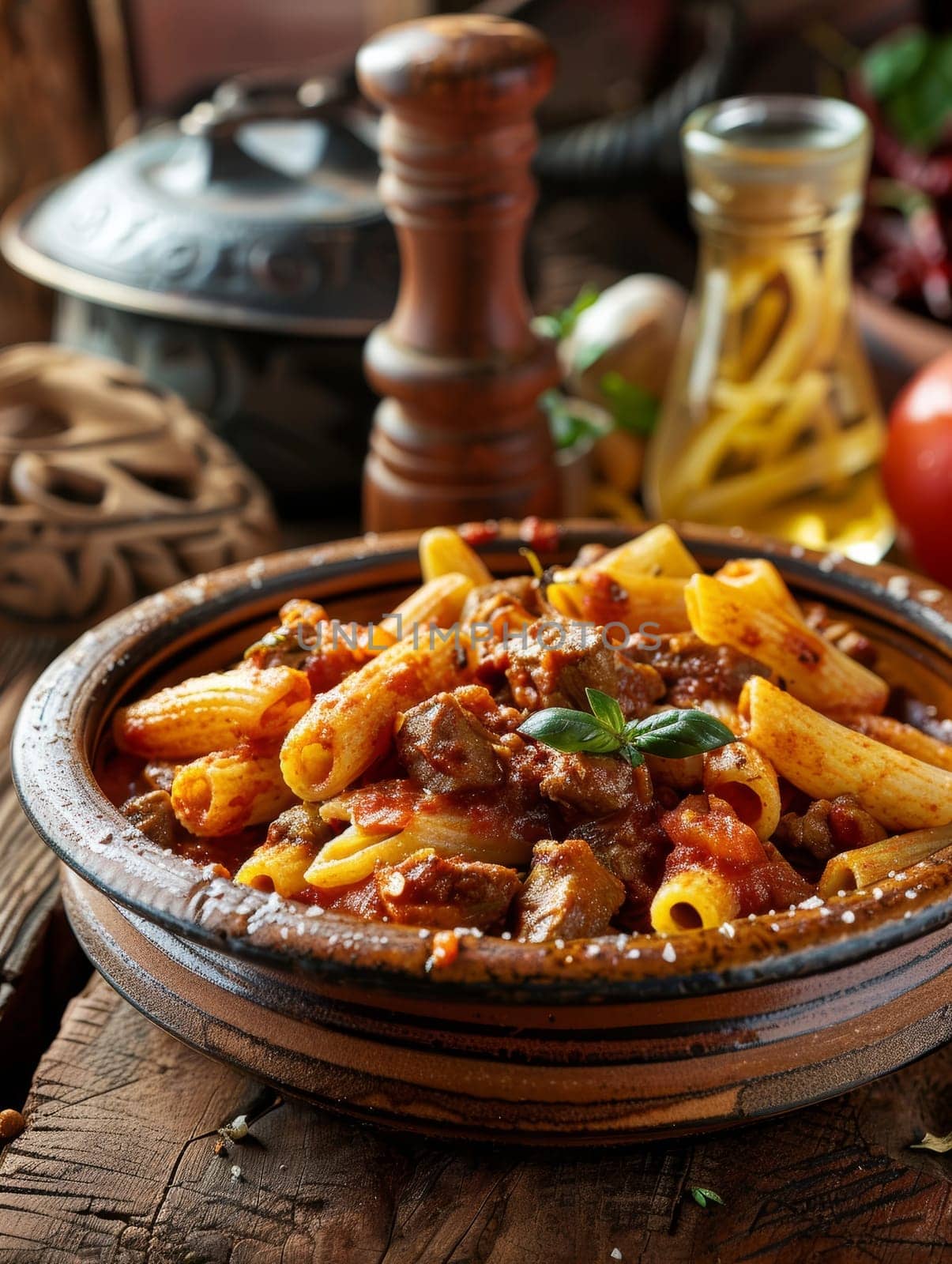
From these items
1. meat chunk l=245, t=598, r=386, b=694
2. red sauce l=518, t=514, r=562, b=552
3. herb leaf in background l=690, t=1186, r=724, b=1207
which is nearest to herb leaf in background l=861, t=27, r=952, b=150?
red sauce l=518, t=514, r=562, b=552

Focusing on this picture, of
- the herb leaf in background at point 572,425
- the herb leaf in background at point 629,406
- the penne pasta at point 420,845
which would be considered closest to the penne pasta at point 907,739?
the penne pasta at point 420,845

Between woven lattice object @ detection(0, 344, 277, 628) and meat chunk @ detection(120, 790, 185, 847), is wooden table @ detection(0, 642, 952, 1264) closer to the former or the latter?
meat chunk @ detection(120, 790, 185, 847)

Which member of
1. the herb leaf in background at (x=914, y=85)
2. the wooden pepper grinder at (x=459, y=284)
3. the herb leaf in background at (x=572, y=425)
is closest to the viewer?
the wooden pepper grinder at (x=459, y=284)

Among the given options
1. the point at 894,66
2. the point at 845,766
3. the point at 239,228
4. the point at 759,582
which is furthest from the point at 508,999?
the point at 894,66

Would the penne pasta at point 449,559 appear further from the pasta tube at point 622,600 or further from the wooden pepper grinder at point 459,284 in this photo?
the wooden pepper grinder at point 459,284

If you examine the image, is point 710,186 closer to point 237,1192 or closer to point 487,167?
point 487,167

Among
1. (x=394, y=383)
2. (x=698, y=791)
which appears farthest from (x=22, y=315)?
(x=698, y=791)
